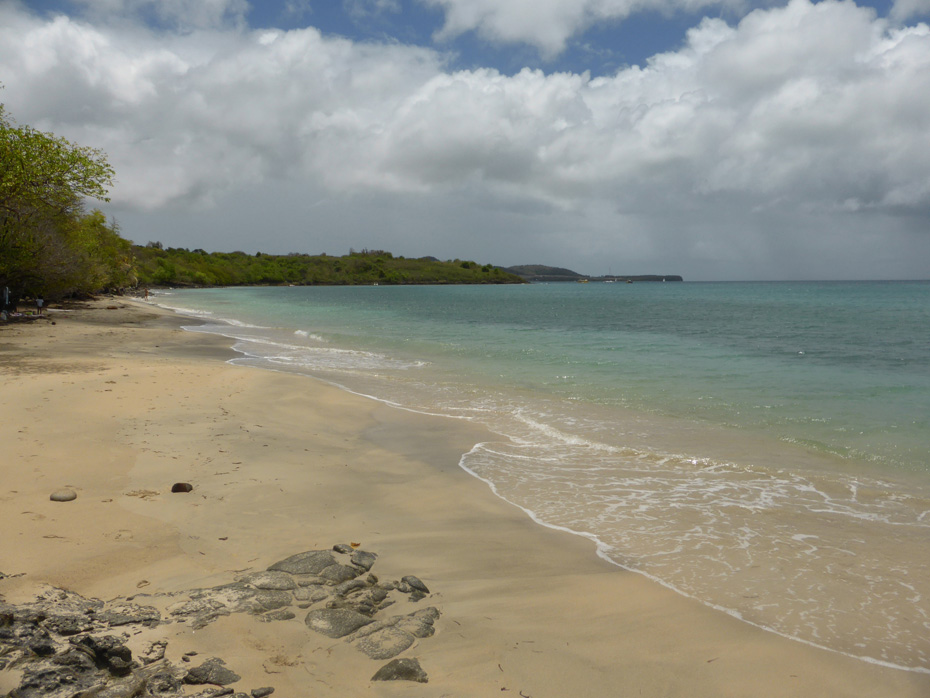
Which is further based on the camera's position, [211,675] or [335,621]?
[335,621]

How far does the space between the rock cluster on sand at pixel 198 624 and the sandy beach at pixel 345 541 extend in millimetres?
91

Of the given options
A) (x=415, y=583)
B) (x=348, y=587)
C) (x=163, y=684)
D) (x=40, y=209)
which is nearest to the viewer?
(x=163, y=684)

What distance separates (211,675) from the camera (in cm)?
301

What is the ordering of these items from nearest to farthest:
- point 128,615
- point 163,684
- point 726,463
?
1. point 163,684
2. point 128,615
3. point 726,463

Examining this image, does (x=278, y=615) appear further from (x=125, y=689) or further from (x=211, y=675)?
(x=125, y=689)

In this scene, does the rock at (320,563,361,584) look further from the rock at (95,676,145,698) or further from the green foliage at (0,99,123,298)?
the green foliage at (0,99,123,298)

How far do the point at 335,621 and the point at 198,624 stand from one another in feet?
2.81

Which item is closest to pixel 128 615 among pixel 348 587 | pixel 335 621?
pixel 335 621

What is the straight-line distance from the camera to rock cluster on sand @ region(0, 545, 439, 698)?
2.82 metres

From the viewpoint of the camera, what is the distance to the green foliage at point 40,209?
70.4ft

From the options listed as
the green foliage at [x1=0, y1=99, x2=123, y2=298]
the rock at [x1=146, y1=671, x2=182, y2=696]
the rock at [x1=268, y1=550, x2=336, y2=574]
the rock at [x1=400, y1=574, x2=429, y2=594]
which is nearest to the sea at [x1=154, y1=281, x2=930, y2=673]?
the rock at [x1=400, y1=574, x2=429, y2=594]

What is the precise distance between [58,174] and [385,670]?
86.8 feet

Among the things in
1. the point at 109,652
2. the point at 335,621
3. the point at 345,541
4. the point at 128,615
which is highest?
the point at 109,652

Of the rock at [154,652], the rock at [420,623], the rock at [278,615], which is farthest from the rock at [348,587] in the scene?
the rock at [154,652]
